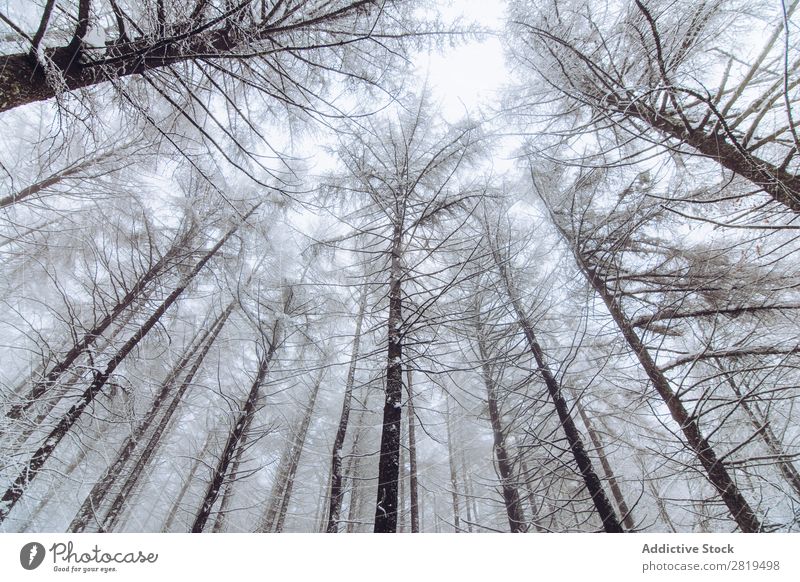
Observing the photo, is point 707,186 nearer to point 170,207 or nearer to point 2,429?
point 2,429

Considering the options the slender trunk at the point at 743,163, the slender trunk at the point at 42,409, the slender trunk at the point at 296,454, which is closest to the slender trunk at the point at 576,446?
the slender trunk at the point at 743,163

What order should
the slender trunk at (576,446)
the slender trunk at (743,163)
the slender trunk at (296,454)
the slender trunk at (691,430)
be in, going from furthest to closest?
the slender trunk at (296,454) → the slender trunk at (576,446) → the slender trunk at (691,430) → the slender trunk at (743,163)

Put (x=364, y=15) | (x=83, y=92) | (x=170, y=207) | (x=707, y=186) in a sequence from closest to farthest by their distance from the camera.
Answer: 1. (x=83, y=92)
2. (x=364, y=15)
3. (x=707, y=186)
4. (x=170, y=207)

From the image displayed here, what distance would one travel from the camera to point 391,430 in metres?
2.67

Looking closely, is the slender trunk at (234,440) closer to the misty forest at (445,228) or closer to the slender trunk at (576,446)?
the misty forest at (445,228)

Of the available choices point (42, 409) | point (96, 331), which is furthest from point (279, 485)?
point (96, 331)

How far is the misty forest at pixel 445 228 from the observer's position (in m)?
2.16

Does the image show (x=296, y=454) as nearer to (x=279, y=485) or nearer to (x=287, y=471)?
(x=287, y=471)

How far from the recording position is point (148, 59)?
211 centimetres

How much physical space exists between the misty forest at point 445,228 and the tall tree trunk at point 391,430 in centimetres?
3

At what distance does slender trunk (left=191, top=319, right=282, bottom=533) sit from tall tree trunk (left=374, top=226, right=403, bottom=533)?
177cm

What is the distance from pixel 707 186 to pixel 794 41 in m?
1.16
